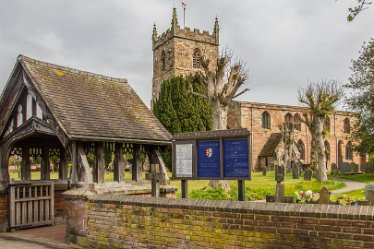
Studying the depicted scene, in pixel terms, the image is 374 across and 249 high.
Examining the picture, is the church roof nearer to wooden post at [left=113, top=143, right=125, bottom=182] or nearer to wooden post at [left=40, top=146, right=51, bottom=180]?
wooden post at [left=40, top=146, right=51, bottom=180]

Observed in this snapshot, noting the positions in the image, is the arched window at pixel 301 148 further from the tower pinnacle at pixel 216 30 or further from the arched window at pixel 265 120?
the tower pinnacle at pixel 216 30

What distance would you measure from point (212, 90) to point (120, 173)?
10820 mm

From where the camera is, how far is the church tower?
4553cm

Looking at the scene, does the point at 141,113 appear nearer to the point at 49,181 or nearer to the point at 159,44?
the point at 49,181

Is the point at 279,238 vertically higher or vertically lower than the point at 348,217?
lower

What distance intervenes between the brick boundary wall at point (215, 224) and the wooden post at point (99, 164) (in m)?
1.39

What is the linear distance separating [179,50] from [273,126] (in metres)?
14.5

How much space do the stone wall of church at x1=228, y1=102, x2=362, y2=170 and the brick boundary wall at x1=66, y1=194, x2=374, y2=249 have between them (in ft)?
125

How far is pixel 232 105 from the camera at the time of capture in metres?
47.2

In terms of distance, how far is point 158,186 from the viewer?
11062mm

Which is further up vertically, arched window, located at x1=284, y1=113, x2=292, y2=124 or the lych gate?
arched window, located at x1=284, y1=113, x2=292, y2=124

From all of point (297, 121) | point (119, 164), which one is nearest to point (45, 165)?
point (119, 164)

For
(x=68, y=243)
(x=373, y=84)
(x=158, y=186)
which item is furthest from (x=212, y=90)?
(x=373, y=84)

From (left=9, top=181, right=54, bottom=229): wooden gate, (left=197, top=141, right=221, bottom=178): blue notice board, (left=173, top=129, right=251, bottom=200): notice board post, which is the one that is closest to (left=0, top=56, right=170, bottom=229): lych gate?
(left=9, top=181, right=54, bottom=229): wooden gate
